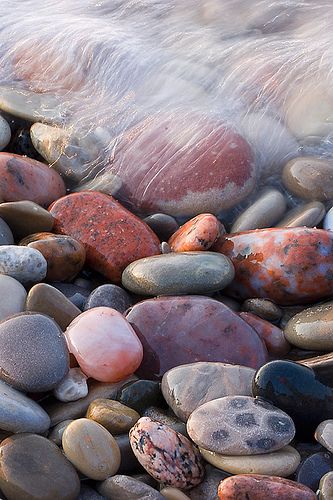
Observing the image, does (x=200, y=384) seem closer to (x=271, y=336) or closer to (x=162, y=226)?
(x=271, y=336)

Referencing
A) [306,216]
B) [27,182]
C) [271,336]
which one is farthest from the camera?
[27,182]

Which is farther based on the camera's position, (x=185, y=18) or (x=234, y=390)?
(x=185, y=18)

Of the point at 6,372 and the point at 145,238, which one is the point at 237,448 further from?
the point at 145,238

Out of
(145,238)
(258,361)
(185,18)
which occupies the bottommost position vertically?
(258,361)

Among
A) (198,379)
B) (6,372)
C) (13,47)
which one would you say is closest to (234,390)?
(198,379)

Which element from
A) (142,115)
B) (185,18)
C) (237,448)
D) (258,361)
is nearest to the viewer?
(237,448)

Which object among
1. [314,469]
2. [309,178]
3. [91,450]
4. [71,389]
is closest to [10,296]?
[71,389]

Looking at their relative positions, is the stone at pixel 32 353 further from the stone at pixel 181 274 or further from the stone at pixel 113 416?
the stone at pixel 181 274

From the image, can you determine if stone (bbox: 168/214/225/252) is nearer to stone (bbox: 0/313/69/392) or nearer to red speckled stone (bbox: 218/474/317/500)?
stone (bbox: 0/313/69/392)
